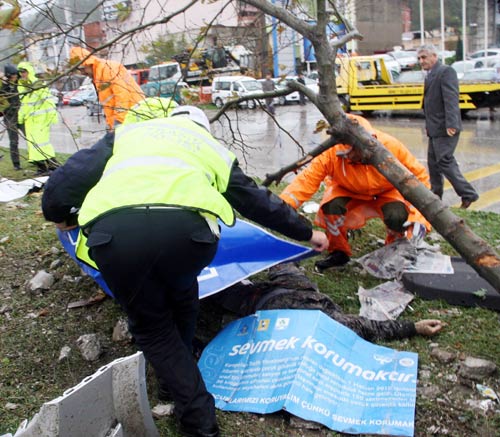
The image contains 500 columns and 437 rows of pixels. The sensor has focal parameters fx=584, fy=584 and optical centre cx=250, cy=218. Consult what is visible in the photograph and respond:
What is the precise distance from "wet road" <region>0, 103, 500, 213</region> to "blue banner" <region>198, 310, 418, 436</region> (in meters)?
1.53

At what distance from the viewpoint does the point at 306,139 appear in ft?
36.7

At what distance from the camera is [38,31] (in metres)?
2.99

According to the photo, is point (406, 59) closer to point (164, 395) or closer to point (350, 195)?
point (350, 195)

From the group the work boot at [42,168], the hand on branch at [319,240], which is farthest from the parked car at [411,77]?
the hand on branch at [319,240]

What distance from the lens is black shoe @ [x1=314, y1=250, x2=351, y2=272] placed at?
402 cm

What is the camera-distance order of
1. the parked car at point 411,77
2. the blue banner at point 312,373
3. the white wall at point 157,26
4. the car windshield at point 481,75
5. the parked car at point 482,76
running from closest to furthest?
the blue banner at point 312,373 → the white wall at point 157,26 → the parked car at point 482,76 → the car windshield at point 481,75 → the parked car at point 411,77

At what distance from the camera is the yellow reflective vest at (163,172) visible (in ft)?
6.71

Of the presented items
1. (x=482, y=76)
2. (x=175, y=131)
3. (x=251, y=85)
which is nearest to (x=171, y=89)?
(x=175, y=131)

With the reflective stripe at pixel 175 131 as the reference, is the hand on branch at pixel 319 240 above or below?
below

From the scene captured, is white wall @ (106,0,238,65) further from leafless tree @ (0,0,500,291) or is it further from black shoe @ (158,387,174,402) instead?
black shoe @ (158,387,174,402)

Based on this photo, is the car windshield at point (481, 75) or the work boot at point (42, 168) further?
the car windshield at point (481, 75)

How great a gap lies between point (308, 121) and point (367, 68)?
5.58m

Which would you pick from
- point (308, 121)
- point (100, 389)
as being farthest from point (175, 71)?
point (308, 121)

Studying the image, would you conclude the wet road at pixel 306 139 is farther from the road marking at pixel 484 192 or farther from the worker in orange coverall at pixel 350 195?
the worker in orange coverall at pixel 350 195
